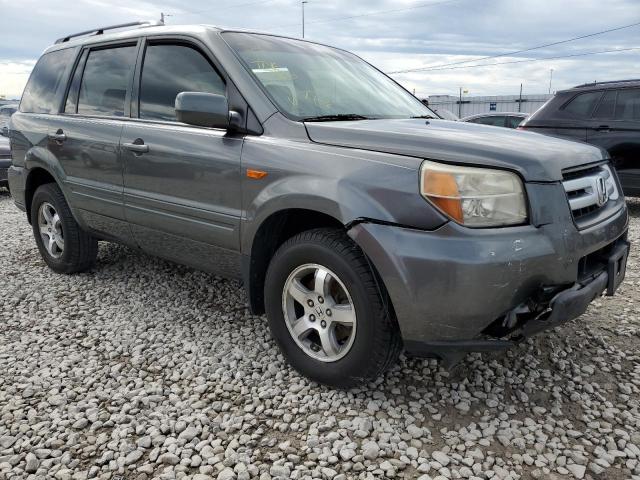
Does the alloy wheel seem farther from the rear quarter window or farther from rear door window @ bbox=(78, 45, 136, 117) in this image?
the rear quarter window

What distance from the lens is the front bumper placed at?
2.10 m

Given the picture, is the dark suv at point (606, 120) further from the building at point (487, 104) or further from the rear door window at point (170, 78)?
the building at point (487, 104)

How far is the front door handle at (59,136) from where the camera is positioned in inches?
157

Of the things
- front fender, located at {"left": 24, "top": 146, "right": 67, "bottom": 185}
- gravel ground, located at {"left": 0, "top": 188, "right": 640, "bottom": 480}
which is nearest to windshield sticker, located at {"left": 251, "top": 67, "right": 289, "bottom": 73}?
gravel ground, located at {"left": 0, "top": 188, "right": 640, "bottom": 480}

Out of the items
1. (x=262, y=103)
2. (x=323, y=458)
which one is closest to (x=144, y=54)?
(x=262, y=103)

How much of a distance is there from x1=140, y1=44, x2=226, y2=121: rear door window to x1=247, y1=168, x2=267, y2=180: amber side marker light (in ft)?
1.82

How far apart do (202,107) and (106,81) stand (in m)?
1.57

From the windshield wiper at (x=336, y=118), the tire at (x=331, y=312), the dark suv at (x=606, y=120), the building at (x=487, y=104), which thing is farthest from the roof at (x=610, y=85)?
the building at (x=487, y=104)

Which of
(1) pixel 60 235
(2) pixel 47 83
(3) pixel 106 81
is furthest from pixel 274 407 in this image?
(2) pixel 47 83

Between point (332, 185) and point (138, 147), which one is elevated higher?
point (138, 147)

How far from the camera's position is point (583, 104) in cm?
700

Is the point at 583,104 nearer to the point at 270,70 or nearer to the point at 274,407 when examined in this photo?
the point at 270,70

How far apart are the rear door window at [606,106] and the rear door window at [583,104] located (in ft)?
0.23

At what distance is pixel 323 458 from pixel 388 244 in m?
0.90
